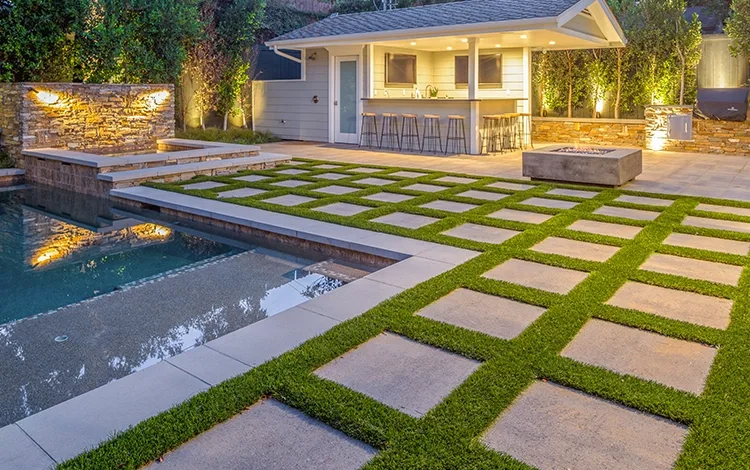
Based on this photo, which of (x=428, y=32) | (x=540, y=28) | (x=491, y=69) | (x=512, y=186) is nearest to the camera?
(x=512, y=186)

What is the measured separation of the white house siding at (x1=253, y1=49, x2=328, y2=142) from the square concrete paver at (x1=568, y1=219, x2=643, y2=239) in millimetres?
9110

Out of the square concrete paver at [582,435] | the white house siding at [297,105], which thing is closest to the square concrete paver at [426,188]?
the square concrete paver at [582,435]

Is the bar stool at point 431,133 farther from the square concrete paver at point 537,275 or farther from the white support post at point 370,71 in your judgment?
the square concrete paver at point 537,275

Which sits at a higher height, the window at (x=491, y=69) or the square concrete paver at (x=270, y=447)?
the window at (x=491, y=69)

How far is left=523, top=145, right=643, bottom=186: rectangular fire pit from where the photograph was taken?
24.8ft

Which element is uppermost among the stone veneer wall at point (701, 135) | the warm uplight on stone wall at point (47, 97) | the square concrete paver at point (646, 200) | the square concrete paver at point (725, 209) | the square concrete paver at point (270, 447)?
the warm uplight on stone wall at point (47, 97)

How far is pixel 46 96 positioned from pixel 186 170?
3.28 metres

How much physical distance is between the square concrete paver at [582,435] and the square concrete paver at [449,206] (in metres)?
3.93


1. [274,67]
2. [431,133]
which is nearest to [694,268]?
[431,133]

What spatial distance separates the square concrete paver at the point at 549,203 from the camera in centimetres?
650

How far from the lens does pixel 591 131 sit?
525 inches

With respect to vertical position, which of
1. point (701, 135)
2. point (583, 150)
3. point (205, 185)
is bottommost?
point (205, 185)

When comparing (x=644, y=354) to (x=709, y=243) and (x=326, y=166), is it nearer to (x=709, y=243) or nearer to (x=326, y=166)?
(x=709, y=243)

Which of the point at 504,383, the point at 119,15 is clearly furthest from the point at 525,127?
the point at 504,383
